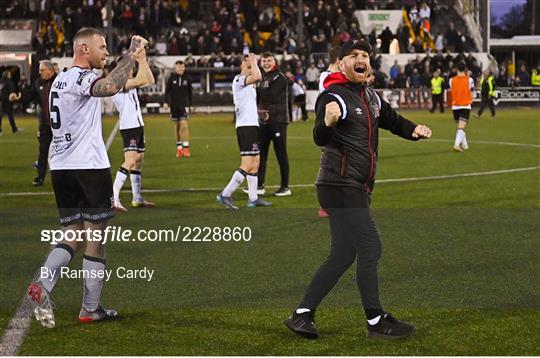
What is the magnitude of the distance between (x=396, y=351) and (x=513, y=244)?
184 inches

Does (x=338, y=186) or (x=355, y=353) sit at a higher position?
(x=338, y=186)

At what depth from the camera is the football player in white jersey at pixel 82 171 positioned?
7543 millimetres

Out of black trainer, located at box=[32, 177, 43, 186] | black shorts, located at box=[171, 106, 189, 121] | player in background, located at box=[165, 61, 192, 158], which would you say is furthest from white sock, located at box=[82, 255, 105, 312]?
black shorts, located at box=[171, 106, 189, 121]

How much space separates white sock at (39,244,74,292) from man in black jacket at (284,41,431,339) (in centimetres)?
174

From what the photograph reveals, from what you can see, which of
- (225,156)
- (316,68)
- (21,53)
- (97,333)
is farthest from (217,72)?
(97,333)

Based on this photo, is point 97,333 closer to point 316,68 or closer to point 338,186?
point 338,186

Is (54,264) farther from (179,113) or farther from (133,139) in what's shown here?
(179,113)

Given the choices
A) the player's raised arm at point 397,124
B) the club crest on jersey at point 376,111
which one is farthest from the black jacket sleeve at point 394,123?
the club crest on jersey at point 376,111

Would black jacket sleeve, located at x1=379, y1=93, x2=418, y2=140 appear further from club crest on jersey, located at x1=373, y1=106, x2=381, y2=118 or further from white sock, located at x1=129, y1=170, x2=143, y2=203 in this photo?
white sock, located at x1=129, y1=170, x2=143, y2=203

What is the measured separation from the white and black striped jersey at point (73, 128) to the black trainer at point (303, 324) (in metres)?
1.86

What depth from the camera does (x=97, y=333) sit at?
7.37 m

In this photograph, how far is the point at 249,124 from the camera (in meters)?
14.5

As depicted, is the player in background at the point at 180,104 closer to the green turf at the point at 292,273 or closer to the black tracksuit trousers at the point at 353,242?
the green turf at the point at 292,273

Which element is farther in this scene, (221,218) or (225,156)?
(225,156)
